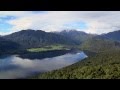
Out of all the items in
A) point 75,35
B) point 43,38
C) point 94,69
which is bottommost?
point 94,69

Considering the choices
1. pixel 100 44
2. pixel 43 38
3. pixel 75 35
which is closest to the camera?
pixel 43 38

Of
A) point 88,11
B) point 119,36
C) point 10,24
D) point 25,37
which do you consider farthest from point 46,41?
point 119,36

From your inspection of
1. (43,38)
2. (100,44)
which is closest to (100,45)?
(100,44)

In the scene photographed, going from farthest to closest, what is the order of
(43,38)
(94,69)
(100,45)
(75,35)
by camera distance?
(100,45) < (75,35) < (94,69) < (43,38)

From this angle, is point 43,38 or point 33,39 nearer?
point 43,38

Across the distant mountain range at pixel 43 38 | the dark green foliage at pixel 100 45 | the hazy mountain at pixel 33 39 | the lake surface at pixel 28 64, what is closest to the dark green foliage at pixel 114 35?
the distant mountain range at pixel 43 38

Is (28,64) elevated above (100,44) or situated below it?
below

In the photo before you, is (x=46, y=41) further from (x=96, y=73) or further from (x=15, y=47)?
(x=96, y=73)

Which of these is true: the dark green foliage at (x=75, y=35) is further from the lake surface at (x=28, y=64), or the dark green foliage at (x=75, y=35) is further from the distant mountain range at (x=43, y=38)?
the lake surface at (x=28, y=64)

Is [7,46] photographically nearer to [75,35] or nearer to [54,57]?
[54,57]
